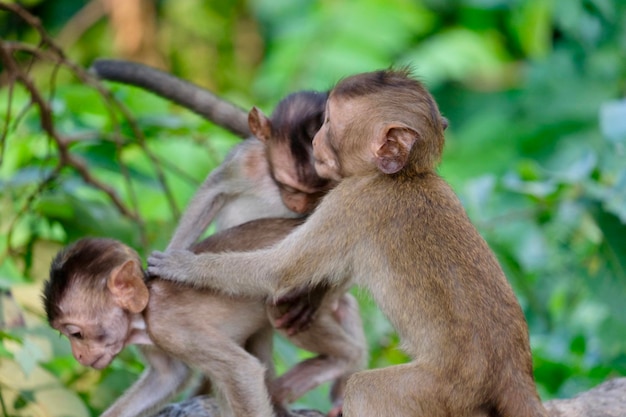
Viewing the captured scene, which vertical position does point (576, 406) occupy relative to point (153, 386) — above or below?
above

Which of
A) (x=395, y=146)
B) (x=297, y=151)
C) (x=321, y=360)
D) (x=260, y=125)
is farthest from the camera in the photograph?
(x=260, y=125)

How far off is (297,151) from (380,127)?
67 cm

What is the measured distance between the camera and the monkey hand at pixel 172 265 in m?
4.17

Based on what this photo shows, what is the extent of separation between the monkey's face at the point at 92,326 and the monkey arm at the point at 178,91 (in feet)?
5.28

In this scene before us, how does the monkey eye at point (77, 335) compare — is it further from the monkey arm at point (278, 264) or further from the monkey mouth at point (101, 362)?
the monkey arm at point (278, 264)

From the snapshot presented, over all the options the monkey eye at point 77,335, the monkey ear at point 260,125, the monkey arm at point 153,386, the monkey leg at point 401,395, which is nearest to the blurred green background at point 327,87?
the monkey eye at point 77,335

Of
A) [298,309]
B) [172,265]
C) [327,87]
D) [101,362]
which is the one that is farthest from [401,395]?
[327,87]

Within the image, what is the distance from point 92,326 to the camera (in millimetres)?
4195

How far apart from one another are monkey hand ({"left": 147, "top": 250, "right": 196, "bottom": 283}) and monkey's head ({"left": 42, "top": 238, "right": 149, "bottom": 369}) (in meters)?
0.08

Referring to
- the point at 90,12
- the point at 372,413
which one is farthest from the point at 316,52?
the point at 372,413

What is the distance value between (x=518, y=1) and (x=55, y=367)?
7.75m

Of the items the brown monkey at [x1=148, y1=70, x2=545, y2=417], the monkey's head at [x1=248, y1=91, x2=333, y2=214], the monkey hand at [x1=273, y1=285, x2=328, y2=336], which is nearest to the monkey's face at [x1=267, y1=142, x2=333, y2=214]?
the monkey's head at [x1=248, y1=91, x2=333, y2=214]

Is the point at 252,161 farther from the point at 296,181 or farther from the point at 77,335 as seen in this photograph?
the point at 77,335

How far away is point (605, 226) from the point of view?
570 centimetres
